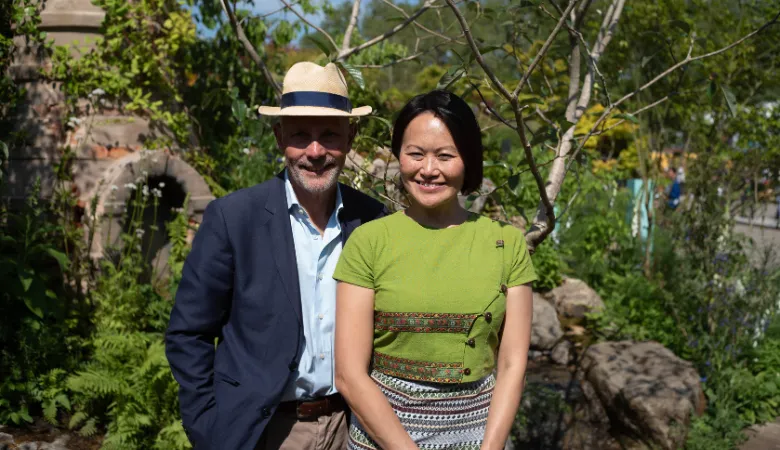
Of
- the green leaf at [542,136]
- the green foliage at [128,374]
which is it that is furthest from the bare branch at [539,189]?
the green foliage at [128,374]

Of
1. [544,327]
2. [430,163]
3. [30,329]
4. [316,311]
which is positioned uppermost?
[430,163]

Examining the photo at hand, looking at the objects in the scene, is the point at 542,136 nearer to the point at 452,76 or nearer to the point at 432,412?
the point at 452,76

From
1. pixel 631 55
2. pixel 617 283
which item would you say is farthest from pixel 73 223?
pixel 631 55

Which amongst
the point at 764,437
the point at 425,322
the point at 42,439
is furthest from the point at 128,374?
the point at 764,437

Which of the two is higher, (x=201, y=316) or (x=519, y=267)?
(x=519, y=267)

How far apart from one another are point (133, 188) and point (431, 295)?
11.8 feet

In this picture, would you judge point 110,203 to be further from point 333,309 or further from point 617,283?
point 617,283

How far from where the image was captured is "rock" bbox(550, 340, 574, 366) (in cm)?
622

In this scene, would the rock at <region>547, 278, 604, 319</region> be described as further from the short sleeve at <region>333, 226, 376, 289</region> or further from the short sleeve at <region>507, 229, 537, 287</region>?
the short sleeve at <region>333, 226, 376, 289</region>

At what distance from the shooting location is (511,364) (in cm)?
196

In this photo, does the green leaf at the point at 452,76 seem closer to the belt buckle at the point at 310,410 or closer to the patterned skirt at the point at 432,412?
the patterned skirt at the point at 432,412

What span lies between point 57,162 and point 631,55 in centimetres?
591

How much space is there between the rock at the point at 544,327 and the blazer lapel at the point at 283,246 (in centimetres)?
461

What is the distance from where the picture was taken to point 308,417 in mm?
2180
